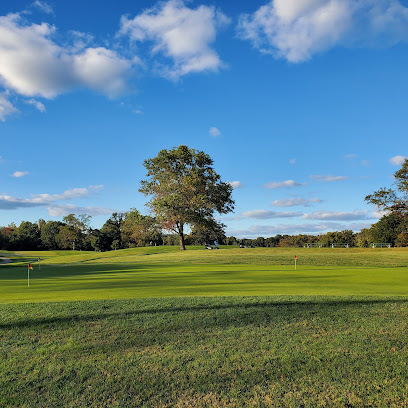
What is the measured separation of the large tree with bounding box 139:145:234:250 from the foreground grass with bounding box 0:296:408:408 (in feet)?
107

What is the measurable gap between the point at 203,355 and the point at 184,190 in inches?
1447

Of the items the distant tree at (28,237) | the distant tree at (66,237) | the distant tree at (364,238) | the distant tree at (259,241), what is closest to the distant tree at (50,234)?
the distant tree at (28,237)

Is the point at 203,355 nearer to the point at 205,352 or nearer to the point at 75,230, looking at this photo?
the point at 205,352

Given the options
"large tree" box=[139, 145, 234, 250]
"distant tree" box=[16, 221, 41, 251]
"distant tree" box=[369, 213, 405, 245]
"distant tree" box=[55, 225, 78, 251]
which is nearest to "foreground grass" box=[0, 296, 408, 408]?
"large tree" box=[139, 145, 234, 250]

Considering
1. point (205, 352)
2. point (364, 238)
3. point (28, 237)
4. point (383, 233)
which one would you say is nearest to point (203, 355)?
point (205, 352)

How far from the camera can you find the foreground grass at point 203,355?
347cm

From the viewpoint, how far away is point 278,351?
4.58m

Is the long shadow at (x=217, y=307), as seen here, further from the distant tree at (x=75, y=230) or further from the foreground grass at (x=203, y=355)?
the distant tree at (x=75, y=230)

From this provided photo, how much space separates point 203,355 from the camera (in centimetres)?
445

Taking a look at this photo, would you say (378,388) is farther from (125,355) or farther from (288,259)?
(288,259)

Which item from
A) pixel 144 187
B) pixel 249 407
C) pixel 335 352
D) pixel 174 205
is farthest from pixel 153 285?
pixel 144 187

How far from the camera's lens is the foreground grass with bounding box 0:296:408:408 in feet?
11.4

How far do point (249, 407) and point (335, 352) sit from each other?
1914 millimetres

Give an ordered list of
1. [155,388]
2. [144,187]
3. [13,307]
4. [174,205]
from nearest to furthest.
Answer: [155,388] → [13,307] → [174,205] → [144,187]
